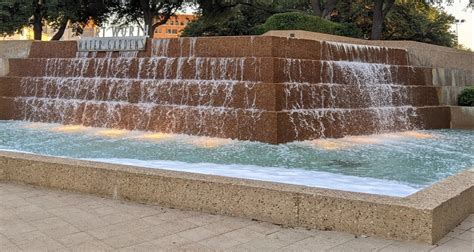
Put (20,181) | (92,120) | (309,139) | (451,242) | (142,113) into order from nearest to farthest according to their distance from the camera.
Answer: (451,242) < (20,181) < (309,139) < (142,113) < (92,120)

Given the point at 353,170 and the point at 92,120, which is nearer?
the point at 353,170

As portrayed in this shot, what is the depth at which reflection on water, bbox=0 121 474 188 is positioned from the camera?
811cm

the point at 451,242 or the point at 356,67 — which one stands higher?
the point at 356,67

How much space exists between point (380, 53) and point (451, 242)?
41.3 ft

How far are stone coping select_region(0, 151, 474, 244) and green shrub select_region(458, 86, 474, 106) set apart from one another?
12.9 m

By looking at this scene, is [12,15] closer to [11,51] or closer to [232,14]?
[11,51]

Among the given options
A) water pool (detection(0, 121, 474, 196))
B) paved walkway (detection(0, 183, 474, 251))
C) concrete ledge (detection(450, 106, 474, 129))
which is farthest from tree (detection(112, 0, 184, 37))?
paved walkway (detection(0, 183, 474, 251))

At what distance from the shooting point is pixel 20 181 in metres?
6.30

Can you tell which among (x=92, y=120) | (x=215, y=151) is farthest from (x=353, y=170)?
(x=92, y=120)

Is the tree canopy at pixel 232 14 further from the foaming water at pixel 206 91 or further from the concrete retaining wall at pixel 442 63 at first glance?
the foaming water at pixel 206 91

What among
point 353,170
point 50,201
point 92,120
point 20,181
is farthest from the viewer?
point 92,120

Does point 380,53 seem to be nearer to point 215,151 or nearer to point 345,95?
point 345,95

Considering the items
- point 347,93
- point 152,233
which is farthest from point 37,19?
point 152,233

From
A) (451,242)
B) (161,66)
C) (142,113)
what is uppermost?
(161,66)
